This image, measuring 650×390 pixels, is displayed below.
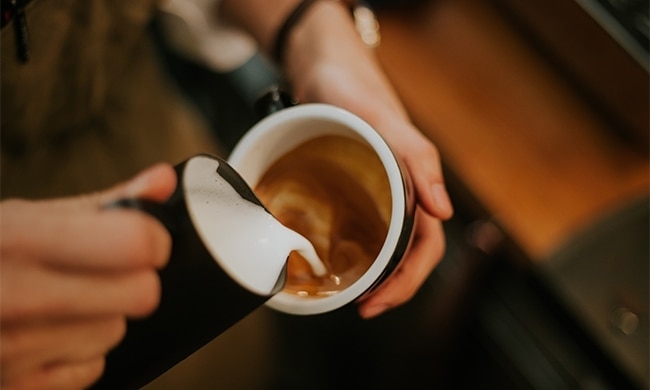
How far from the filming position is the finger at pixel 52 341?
360 mm

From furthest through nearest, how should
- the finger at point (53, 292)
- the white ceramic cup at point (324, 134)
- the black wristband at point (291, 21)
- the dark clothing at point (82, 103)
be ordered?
the black wristband at point (291, 21) → the dark clothing at point (82, 103) → the white ceramic cup at point (324, 134) → the finger at point (53, 292)

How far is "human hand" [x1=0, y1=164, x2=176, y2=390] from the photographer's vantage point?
1.18ft

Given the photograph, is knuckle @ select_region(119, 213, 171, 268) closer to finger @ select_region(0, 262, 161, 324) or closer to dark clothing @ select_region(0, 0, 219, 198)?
finger @ select_region(0, 262, 161, 324)

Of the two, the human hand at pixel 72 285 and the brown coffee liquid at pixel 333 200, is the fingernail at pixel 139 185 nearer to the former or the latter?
the human hand at pixel 72 285

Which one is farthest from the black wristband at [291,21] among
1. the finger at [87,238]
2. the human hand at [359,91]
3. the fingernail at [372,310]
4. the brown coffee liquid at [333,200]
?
the finger at [87,238]

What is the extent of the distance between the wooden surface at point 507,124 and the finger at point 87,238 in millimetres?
564

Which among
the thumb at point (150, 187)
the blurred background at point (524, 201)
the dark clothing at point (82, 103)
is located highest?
the dark clothing at point (82, 103)

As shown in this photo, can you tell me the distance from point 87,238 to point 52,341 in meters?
0.05

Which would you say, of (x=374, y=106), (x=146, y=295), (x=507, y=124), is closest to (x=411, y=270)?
(x=374, y=106)

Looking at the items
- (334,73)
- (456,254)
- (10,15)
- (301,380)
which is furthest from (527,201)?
(10,15)

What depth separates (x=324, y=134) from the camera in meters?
0.58

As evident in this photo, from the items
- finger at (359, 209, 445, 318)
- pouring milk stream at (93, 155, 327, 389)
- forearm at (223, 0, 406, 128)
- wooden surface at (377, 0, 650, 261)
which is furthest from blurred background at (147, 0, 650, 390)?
pouring milk stream at (93, 155, 327, 389)

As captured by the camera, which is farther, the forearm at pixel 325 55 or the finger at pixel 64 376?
the forearm at pixel 325 55

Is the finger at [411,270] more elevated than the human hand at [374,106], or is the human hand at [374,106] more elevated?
the human hand at [374,106]
